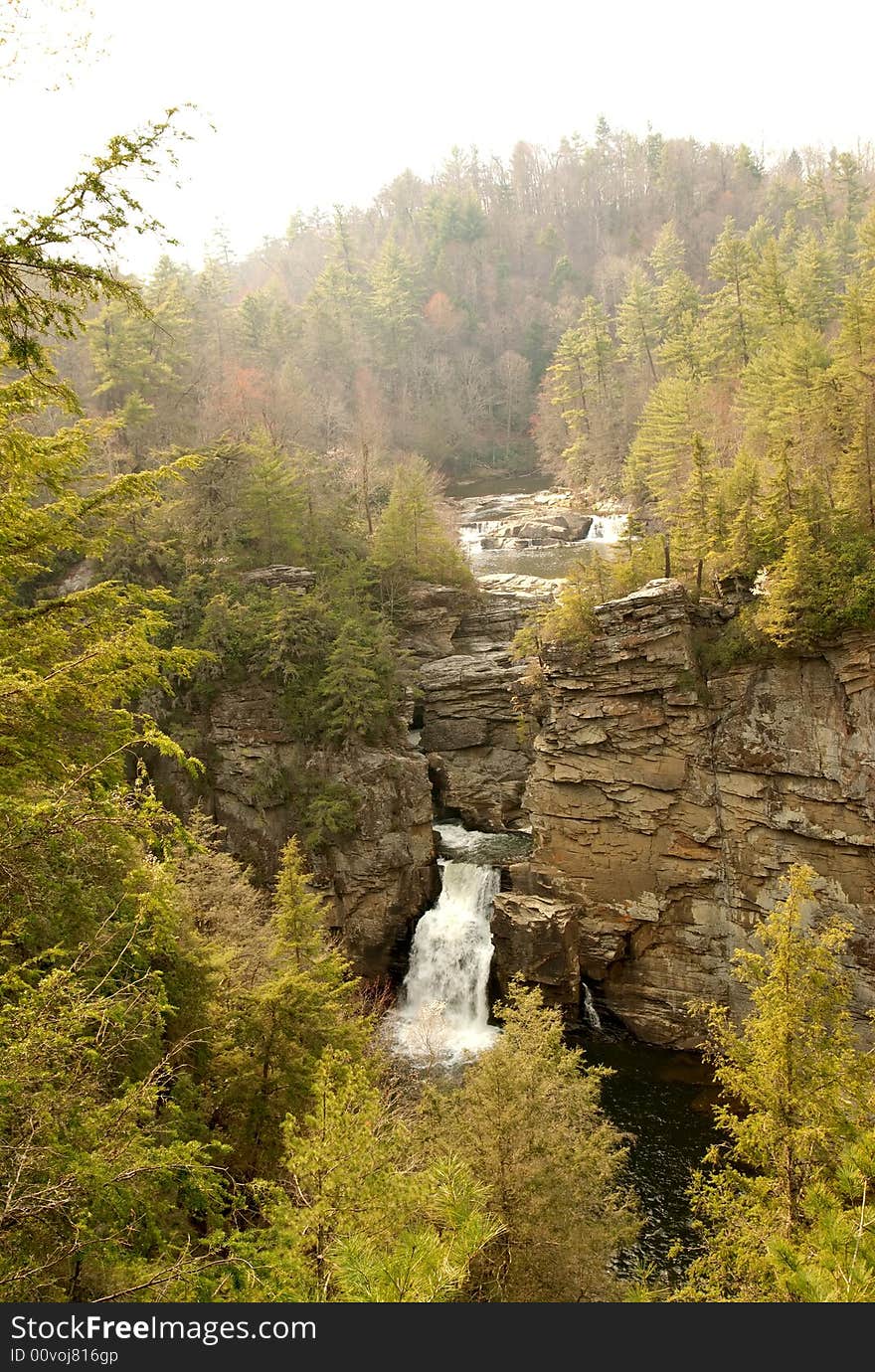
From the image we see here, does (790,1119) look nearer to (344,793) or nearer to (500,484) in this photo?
(344,793)

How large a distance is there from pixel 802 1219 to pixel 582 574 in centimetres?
1771

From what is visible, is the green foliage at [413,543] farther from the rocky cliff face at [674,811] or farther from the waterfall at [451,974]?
the waterfall at [451,974]

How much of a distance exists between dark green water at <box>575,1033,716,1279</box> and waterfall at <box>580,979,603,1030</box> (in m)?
0.44

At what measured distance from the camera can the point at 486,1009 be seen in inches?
877

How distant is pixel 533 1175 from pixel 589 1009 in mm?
13370

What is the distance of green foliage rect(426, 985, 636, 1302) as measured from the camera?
9508 mm

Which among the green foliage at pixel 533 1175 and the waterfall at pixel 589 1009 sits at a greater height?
the green foliage at pixel 533 1175

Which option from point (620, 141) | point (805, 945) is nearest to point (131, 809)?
point (805, 945)

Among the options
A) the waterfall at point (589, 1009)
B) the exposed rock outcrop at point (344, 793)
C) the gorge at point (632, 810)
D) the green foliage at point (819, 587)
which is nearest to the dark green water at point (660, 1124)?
the waterfall at point (589, 1009)

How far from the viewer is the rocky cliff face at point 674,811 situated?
19.9m

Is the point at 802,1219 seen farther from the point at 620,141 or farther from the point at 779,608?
the point at 620,141

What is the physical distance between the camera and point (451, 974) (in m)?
23.0

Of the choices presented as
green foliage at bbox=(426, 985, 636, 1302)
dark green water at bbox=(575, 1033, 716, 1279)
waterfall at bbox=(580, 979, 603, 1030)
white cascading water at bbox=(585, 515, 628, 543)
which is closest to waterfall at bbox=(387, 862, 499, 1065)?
waterfall at bbox=(580, 979, 603, 1030)

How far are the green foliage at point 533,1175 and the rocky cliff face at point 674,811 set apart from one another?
9.30 metres
